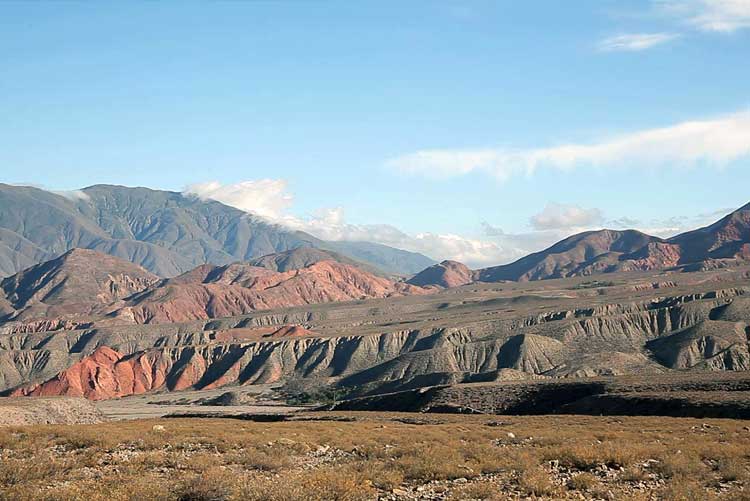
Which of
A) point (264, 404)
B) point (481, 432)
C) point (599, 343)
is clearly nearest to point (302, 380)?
point (264, 404)

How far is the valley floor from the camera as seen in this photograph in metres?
17.7

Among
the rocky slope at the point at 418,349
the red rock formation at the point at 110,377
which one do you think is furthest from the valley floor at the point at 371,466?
the red rock formation at the point at 110,377

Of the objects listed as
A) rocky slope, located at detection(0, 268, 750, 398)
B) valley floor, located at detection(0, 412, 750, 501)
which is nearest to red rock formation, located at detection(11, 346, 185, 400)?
rocky slope, located at detection(0, 268, 750, 398)

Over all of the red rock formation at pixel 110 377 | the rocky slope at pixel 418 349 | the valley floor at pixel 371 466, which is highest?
the valley floor at pixel 371 466

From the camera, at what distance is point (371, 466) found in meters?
21.5

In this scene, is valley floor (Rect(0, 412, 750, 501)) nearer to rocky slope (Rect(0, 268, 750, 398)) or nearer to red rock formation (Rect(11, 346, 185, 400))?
rocky slope (Rect(0, 268, 750, 398))

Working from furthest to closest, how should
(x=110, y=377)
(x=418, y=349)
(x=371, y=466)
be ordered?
(x=110, y=377), (x=418, y=349), (x=371, y=466)

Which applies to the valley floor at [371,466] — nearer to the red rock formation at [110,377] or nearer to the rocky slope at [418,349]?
the rocky slope at [418,349]

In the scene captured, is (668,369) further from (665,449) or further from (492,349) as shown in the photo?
(665,449)

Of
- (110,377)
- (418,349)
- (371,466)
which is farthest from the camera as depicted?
(110,377)

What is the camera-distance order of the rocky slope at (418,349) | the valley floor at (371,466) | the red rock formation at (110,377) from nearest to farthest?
the valley floor at (371,466), the rocky slope at (418,349), the red rock formation at (110,377)

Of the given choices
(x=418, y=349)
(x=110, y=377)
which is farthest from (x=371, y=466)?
(x=110, y=377)

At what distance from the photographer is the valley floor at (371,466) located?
58.2 feet

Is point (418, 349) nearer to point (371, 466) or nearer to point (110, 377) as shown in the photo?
point (110, 377)
